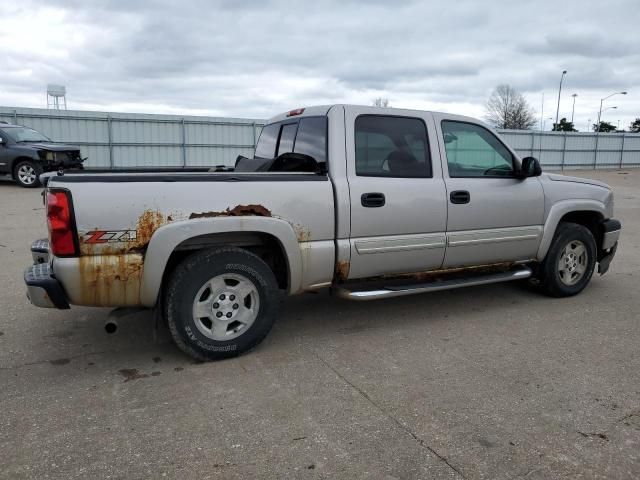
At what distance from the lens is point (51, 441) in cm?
285

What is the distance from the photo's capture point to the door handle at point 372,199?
13.8 ft

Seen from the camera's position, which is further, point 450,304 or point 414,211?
point 450,304

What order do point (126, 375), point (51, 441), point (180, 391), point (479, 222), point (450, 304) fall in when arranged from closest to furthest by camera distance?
point (51, 441), point (180, 391), point (126, 375), point (479, 222), point (450, 304)

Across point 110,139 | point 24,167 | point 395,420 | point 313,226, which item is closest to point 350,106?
point 313,226

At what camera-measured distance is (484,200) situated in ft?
15.8

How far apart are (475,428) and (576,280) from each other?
3.26 metres

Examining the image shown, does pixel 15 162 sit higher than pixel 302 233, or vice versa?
pixel 15 162

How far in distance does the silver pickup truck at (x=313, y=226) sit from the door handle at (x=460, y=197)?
0.01 meters

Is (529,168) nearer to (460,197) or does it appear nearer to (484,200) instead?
(484,200)

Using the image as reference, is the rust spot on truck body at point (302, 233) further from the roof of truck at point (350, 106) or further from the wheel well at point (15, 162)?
the wheel well at point (15, 162)

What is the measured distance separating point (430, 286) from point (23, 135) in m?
14.5

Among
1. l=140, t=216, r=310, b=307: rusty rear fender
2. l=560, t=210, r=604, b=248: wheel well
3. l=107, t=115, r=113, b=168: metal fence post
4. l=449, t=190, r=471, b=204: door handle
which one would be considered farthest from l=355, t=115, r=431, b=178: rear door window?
l=107, t=115, r=113, b=168: metal fence post

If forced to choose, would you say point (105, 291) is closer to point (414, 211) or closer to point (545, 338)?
point (414, 211)

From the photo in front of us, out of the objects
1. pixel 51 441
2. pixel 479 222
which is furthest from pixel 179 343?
pixel 479 222
